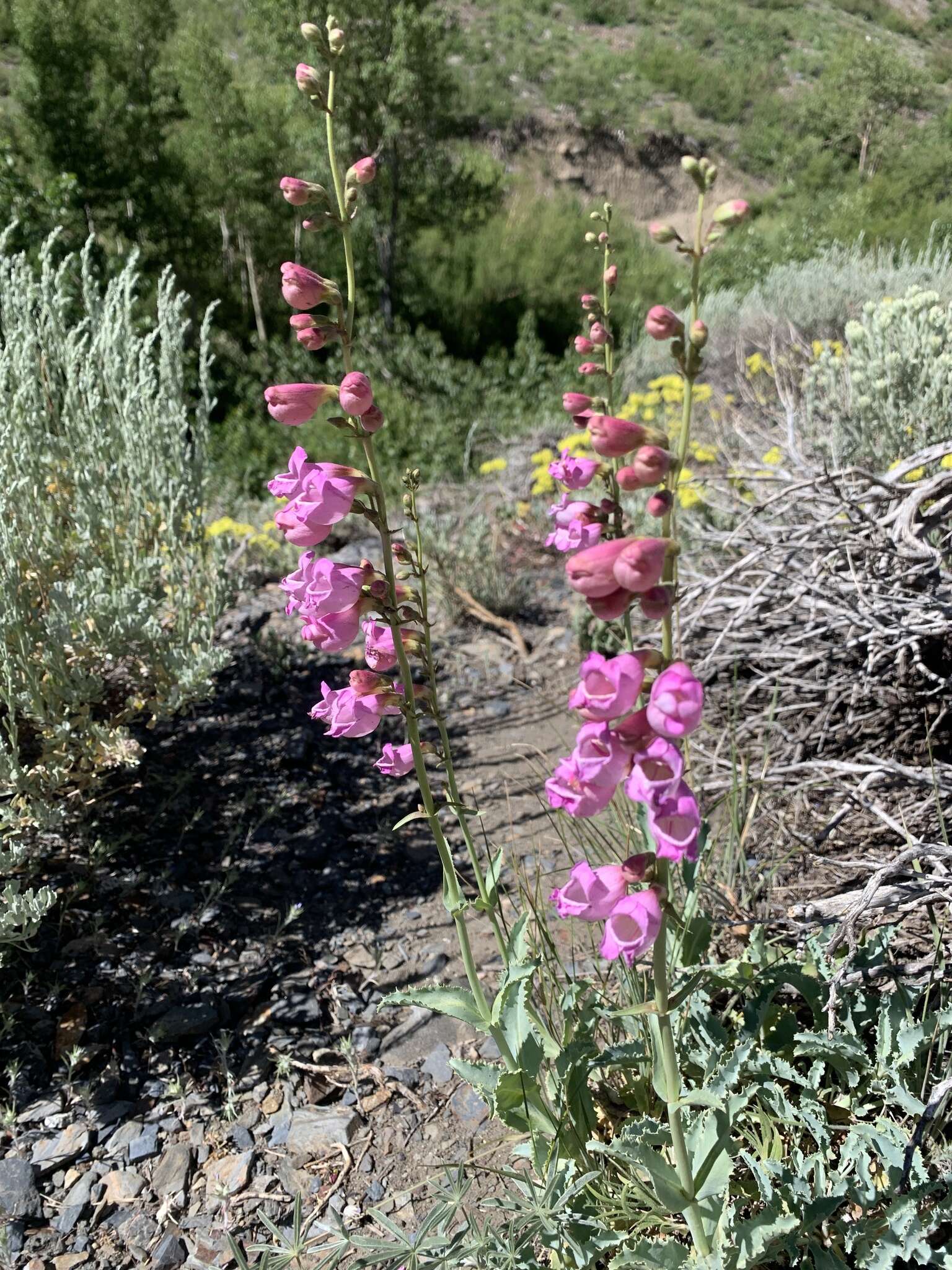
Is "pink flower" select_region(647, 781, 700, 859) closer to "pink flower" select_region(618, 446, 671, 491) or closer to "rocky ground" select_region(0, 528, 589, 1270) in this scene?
"pink flower" select_region(618, 446, 671, 491)

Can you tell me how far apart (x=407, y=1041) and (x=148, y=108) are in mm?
10292

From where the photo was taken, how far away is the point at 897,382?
386 centimetres

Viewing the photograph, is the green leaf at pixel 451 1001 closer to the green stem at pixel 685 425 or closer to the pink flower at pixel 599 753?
the pink flower at pixel 599 753

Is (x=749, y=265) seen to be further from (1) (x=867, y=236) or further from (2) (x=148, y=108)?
(2) (x=148, y=108)

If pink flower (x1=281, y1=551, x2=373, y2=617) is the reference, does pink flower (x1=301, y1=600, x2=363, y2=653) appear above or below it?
below

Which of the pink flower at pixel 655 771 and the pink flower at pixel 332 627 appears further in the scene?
the pink flower at pixel 332 627

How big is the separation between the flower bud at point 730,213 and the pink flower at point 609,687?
0.59 m

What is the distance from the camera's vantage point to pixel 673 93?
897 inches

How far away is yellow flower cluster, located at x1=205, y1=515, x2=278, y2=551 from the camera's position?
13.6 feet

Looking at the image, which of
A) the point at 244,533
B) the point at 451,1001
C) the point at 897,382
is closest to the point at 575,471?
the point at 451,1001

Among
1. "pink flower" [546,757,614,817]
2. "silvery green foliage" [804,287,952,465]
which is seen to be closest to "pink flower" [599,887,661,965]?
"pink flower" [546,757,614,817]

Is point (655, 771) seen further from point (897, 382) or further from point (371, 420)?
point (897, 382)

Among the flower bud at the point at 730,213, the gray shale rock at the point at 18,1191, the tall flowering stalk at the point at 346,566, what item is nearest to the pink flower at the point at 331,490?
the tall flowering stalk at the point at 346,566

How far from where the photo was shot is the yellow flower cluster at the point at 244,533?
13.6 feet
